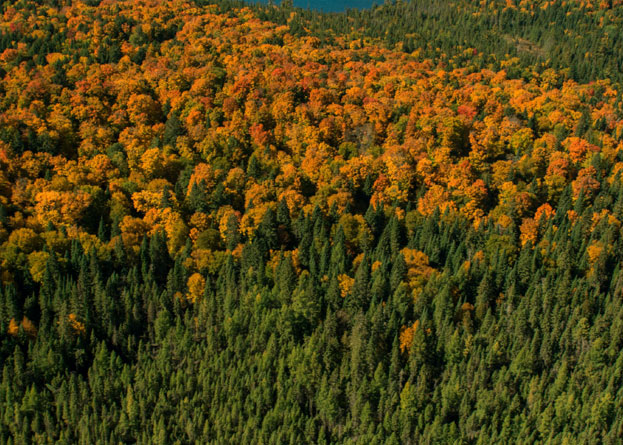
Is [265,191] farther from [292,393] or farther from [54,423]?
[54,423]

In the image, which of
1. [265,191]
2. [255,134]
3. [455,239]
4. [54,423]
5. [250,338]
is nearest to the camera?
[54,423]

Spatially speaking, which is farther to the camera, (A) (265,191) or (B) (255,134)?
(B) (255,134)

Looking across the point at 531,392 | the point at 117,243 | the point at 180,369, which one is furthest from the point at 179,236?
the point at 531,392

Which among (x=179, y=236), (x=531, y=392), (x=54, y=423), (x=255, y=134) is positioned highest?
(x=255, y=134)

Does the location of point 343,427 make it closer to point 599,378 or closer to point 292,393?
point 292,393

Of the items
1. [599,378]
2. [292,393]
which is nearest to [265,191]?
[292,393]

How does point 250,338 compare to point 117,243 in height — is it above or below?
below

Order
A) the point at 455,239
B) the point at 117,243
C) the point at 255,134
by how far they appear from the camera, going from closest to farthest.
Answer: the point at 117,243 → the point at 455,239 → the point at 255,134
